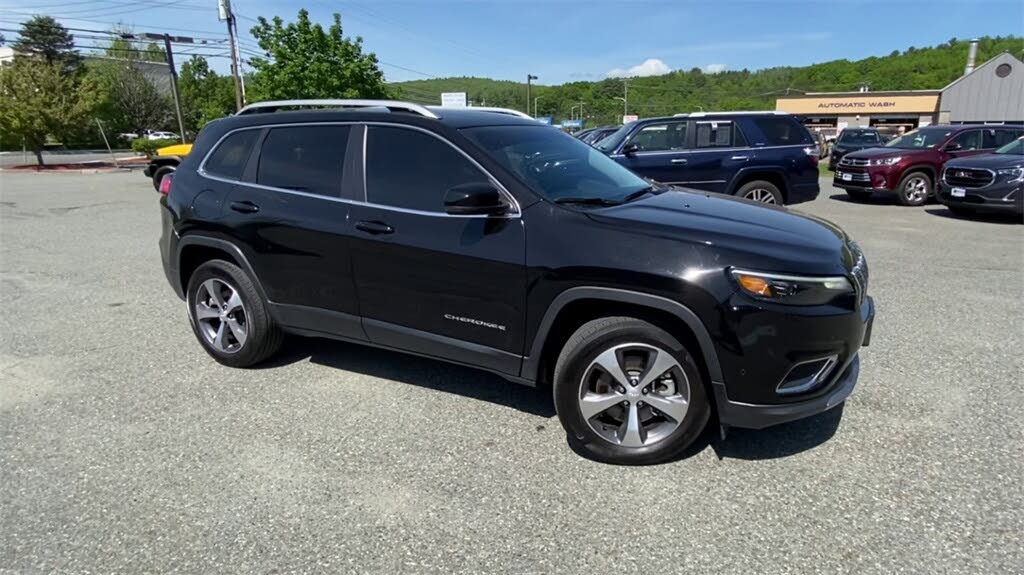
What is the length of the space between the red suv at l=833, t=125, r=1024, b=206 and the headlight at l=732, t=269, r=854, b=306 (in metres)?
11.8

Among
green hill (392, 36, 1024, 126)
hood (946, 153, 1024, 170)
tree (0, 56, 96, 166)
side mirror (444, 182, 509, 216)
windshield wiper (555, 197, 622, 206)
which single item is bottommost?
hood (946, 153, 1024, 170)

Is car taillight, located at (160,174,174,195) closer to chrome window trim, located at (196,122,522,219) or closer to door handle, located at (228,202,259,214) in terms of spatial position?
chrome window trim, located at (196,122,522,219)

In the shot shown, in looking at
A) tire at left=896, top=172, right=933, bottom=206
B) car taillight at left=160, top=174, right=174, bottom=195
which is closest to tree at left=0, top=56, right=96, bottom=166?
car taillight at left=160, top=174, right=174, bottom=195

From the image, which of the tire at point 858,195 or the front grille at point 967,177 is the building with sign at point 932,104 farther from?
the front grille at point 967,177

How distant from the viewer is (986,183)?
10141mm

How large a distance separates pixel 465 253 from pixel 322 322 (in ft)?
3.94

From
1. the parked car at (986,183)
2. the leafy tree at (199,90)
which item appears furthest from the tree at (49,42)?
the parked car at (986,183)

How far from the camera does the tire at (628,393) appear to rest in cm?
279

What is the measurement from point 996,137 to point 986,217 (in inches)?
127

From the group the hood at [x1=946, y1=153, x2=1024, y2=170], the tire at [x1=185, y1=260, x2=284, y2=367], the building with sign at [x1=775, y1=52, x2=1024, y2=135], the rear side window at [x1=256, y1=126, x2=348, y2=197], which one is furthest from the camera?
the building with sign at [x1=775, y1=52, x2=1024, y2=135]

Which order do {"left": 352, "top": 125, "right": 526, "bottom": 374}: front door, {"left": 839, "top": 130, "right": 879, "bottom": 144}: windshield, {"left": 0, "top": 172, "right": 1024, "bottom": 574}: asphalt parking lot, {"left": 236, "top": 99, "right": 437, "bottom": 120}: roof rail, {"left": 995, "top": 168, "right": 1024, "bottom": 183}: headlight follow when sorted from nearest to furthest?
{"left": 0, "top": 172, "right": 1024, "bottom": 574}: asphalt parking lot
{"left": 352, "top": 125, "right": 526, "bottom": 374}: front door
{"left": 236, "top": 99, "right": 437, "bottom": 120}: roof rail
{"left": 995, "top": 168, "right": 1024, "bottom": 183}: headlight
{"left": 839, "top": 130, "right": 879, "bottom": 144}: windshield

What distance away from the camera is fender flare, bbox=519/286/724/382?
266cm

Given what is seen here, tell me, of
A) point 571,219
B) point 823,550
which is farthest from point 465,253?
point 823,550

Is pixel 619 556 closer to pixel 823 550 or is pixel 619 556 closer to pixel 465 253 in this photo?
pixel 823 550
